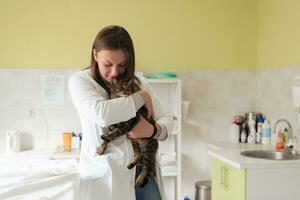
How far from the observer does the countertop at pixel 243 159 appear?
90.5 inches

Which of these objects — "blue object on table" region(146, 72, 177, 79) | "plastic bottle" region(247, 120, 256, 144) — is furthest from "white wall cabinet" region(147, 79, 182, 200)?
"plastic bottle" region(247, 120, 256, 144)

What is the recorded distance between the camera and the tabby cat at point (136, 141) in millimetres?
1447

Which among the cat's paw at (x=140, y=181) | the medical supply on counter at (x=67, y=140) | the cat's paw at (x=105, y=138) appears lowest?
the cat's paw at (x=140, y=181)

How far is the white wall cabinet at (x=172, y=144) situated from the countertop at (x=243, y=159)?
1.14ft

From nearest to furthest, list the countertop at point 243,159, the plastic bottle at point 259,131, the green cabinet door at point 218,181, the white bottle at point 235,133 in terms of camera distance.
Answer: the countertop at point 243,159 < the green cabinet door at point 218,181 < the plastic bottle at point 259,131 < the white bottle at point 235,133

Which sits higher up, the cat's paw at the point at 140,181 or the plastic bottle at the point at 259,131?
the plastic bottle at the point at 259,131

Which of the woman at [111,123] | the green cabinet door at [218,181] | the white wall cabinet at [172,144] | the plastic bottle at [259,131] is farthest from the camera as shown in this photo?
the plastic bottle at [259,131]

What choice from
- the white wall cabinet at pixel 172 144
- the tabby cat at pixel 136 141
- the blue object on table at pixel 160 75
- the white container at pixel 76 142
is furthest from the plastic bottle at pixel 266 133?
the tabby cat at pixel 136 141

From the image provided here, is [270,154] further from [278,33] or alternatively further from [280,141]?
[278,33]

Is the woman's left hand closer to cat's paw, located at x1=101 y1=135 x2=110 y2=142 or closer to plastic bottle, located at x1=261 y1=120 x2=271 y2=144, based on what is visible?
cat's paw, located at x1=101 y1=135 x2=110 y2=142

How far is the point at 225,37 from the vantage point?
11.1 ft

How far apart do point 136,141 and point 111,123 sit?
18 centimetres

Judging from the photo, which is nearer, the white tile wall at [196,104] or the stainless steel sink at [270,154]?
the stainless steel sink at [270,154]

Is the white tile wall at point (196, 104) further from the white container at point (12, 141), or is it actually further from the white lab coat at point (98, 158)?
the white lab coat at point (98, 158)
